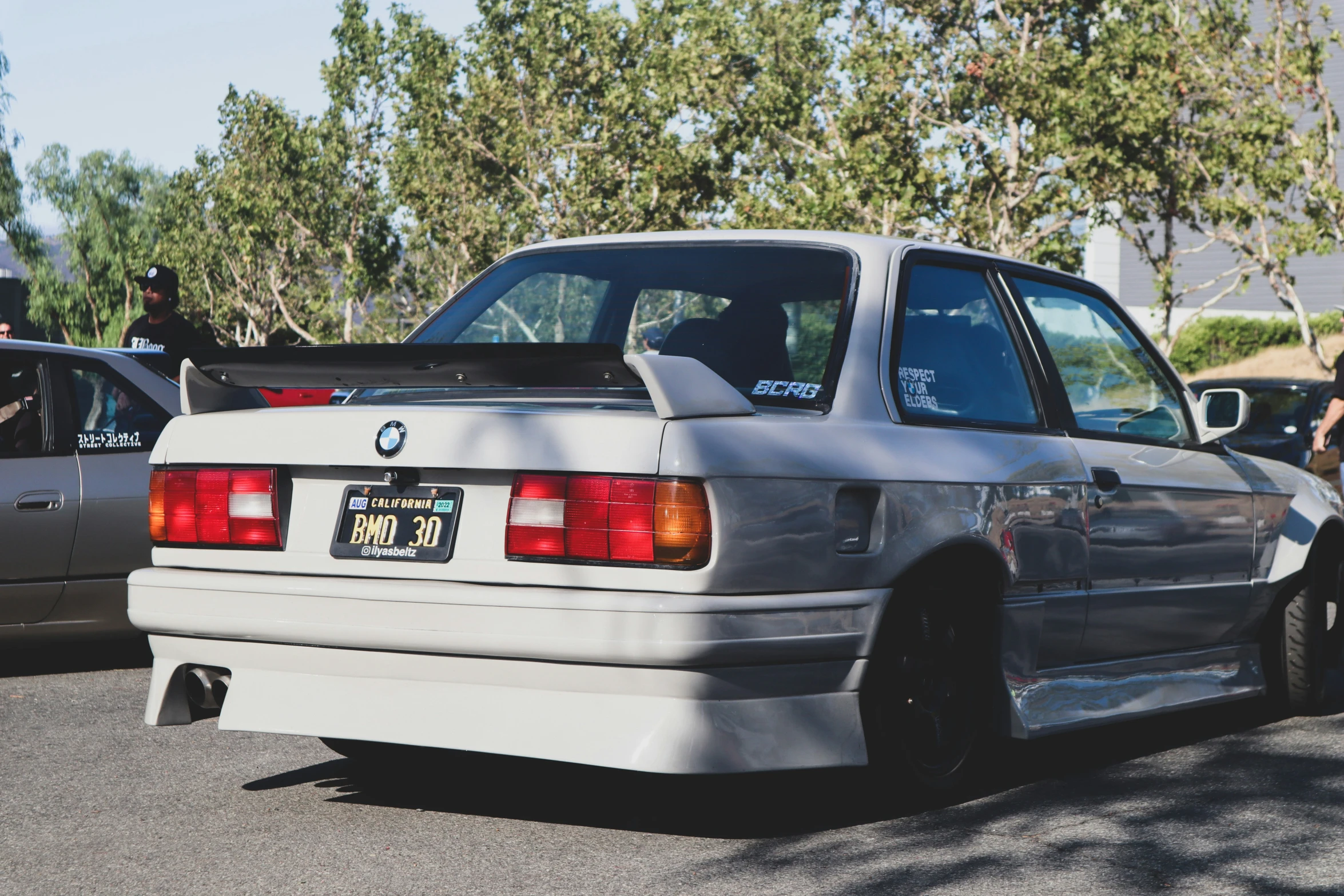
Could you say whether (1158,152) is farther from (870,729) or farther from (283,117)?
(283,117)

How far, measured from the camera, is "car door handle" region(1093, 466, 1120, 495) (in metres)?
5.00

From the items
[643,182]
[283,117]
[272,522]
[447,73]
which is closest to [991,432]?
[272,522]

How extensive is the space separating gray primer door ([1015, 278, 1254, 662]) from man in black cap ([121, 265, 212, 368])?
5872mm

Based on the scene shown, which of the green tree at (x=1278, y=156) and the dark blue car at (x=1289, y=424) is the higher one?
the green tree at (x=1278, y=156)

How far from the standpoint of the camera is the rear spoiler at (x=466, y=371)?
12.5ft

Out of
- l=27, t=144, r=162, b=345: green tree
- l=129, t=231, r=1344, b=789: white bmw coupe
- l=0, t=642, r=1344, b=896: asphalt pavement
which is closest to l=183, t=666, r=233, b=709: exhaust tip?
l=129, t=231, r=1344, b=789: white bmw coupe

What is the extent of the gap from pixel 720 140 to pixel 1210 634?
3366 centimetres

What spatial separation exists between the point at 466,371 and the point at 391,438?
256 millimetres

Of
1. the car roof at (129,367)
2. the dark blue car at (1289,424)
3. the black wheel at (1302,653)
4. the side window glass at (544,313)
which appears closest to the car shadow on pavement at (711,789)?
the black wheel at (1302,653)

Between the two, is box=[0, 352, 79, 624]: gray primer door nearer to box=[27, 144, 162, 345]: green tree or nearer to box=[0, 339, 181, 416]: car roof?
box=[0, 339, 181, 416]: car roof

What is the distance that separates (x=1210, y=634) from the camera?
18.9ft

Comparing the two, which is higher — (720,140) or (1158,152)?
(720,140)

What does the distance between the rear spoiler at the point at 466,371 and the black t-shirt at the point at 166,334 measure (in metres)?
5.27

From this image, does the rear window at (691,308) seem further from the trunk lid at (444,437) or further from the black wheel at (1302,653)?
the black wheel at (1302,653)
